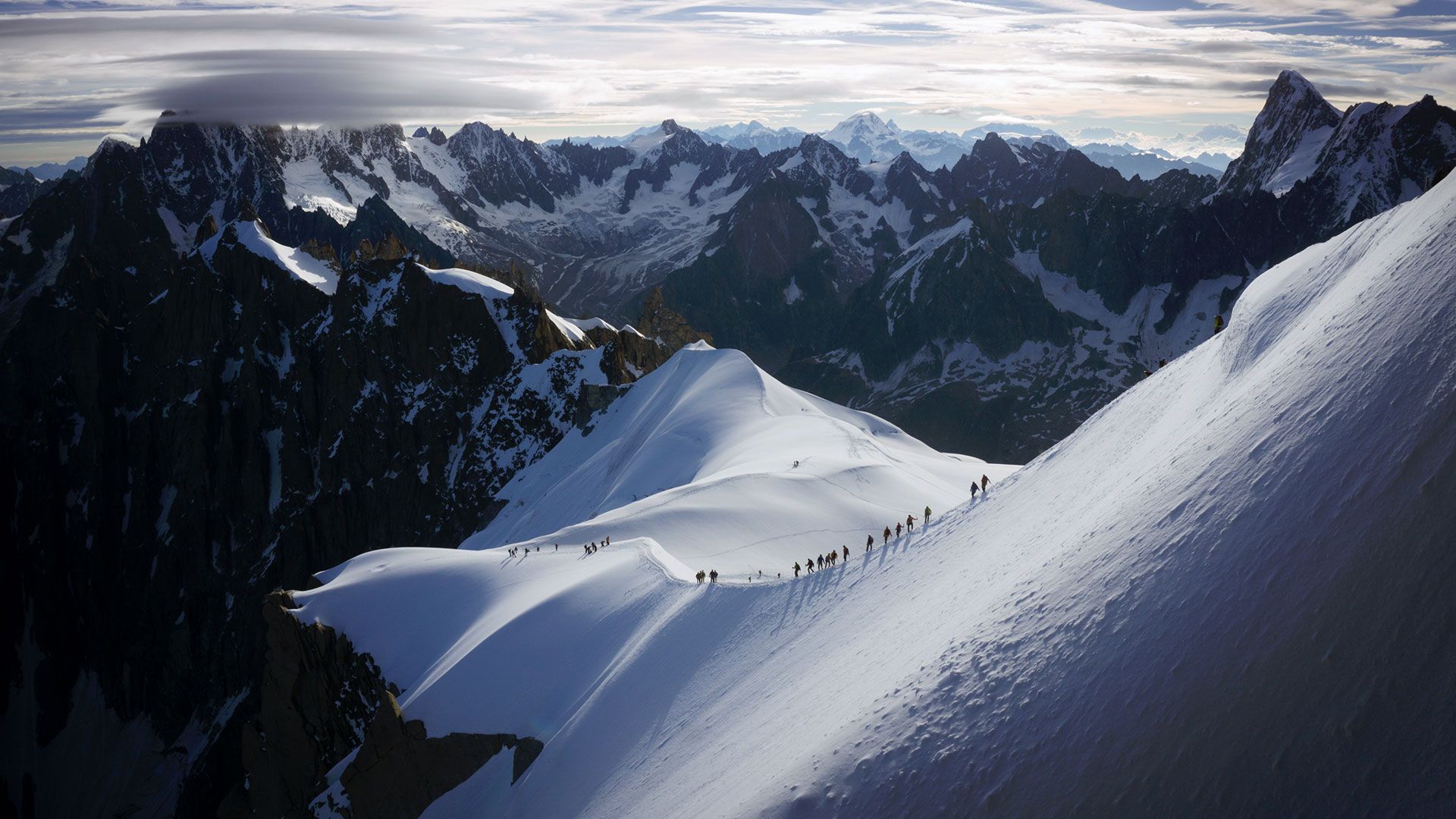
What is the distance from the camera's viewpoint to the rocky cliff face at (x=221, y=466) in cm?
12006

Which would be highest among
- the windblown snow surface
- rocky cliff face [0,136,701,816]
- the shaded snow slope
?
the windblown snow surface

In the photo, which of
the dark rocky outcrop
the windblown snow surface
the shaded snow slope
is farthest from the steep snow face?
the windblown snow surface

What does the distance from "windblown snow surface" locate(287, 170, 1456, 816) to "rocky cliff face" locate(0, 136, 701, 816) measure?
77924mm

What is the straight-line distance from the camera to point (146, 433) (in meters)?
149

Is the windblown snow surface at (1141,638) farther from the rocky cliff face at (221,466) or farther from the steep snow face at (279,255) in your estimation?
the steep snow face at (279,255)

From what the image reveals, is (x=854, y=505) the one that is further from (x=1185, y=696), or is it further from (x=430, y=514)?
(x=430, y=514)

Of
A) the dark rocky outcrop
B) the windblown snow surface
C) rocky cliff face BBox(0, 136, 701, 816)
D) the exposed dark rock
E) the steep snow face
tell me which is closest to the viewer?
the windblown snow surface

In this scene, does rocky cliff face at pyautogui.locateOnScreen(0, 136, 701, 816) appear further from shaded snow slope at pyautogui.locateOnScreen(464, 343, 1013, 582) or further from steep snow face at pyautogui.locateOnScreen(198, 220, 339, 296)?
shaded snow slope at pyautogui.locateOnScreen(464, 343, 1013, 582)

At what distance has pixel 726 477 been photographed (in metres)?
62.0

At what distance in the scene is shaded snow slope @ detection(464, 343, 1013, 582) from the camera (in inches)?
2024

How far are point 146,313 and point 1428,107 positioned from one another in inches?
10650

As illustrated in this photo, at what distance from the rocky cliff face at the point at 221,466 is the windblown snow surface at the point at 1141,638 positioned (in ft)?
256

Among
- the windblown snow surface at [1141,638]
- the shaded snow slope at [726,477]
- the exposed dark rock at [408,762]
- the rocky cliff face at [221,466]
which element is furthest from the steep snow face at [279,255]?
the windblown snow surface at [1141,638]

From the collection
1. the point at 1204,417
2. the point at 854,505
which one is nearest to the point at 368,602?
the point at 854,505
